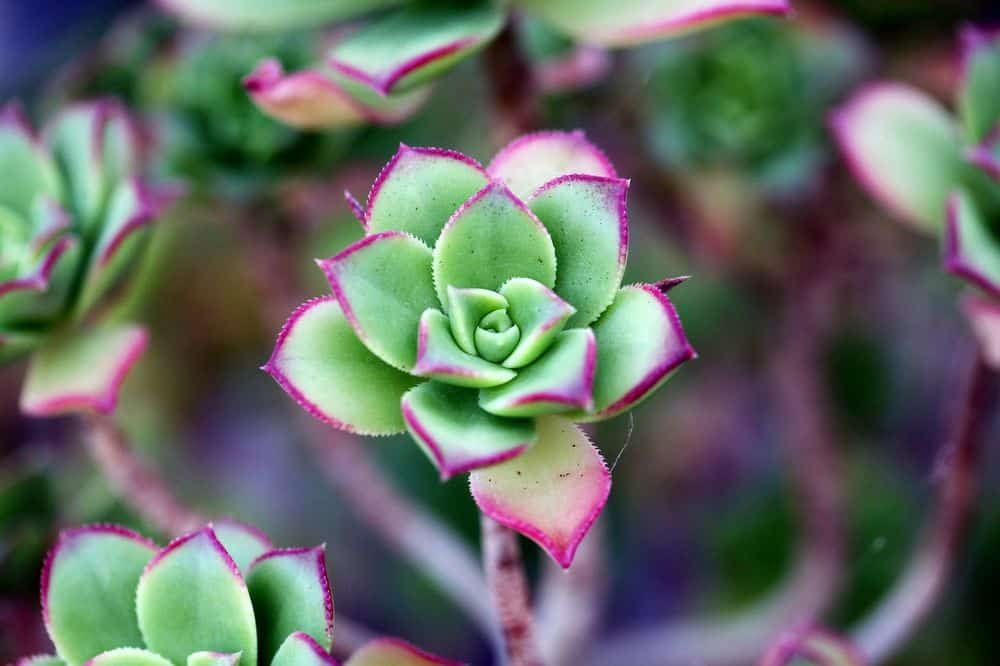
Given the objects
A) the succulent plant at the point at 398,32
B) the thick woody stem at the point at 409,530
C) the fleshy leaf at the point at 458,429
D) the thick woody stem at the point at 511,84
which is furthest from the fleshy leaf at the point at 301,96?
the thick woody stem at the point at 409,530

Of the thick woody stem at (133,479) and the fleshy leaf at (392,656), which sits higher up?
the fleshy leaf at (392,656)

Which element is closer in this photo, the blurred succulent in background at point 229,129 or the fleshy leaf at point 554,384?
the fleshy leaf at point 554,384

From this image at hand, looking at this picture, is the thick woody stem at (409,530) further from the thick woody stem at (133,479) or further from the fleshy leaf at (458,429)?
the fleshy leaf at (458,429)

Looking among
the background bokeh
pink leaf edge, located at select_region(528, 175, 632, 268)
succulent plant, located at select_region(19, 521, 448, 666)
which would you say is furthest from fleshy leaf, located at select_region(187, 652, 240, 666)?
the background bokeh

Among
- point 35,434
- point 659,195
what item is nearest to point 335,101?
point 659,195

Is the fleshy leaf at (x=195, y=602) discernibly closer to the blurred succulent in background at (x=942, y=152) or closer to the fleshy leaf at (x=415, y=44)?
the fleshy leaf at (x=415, y=44)

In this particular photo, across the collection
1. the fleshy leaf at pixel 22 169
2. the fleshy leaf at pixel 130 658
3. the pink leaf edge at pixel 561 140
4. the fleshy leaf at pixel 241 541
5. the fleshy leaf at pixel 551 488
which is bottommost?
the fleshy leaf at pixel 241 541

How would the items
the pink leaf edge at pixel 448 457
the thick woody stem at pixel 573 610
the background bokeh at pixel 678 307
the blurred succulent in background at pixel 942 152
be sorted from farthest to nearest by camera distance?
the background bokeh at pixel 678 307 < the thick woody stem at pixel 573 610 < the blurred succulent in background at pixel 942 152 < the pink leaf edge at pixel 448 457

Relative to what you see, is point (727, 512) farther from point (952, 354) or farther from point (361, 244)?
point (361, 244)

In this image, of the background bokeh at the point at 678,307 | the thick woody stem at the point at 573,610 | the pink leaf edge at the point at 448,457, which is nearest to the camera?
the pink leaf edge at the point at 448,457
